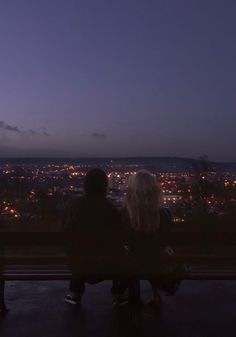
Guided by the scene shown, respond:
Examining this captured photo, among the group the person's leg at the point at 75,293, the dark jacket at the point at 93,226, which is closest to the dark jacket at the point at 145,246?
the dark jacket at the point at 93,226

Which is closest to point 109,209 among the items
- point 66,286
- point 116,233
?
point 116,233

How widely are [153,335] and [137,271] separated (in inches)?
24.5

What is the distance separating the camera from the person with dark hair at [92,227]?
601 centimetres

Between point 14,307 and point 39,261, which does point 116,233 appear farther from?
point 14,307

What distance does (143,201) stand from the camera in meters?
5.72

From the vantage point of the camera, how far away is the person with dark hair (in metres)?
6.01

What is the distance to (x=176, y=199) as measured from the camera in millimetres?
19703

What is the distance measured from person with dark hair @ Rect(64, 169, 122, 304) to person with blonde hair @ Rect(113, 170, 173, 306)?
229 mm

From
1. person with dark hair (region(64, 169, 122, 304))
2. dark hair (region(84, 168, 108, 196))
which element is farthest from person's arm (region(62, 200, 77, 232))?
dark hair (region(84, 168, 108, 196))

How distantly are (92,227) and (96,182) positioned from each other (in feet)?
1.51

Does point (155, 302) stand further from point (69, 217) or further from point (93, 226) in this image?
point (69, 217)

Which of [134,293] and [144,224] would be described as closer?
[144,224]

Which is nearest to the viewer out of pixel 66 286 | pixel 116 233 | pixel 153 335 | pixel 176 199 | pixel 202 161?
pixel 153 335

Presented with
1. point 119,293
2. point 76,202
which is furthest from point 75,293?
point 76,202
